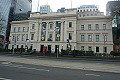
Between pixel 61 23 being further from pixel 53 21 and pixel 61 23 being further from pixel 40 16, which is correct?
pixel 40 16

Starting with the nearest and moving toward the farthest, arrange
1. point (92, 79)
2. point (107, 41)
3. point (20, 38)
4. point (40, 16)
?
1. point (92, 79)
2. point (107, 41)
3. point (40, 16)
4. point (20, 38)

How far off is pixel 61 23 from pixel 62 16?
9.04 ft

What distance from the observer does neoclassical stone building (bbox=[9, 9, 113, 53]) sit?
3247 cm

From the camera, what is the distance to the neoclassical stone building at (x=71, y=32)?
32.5m

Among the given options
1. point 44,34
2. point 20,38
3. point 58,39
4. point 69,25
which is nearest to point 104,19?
point 69,25

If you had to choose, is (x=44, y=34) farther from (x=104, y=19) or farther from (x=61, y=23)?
(x=104, y=19)

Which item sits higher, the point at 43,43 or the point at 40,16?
the point at 40,16

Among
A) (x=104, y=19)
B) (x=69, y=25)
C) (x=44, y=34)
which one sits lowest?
(x=44, y=34)

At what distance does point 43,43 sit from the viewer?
34.8 metres

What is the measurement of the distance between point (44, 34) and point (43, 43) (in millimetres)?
3723

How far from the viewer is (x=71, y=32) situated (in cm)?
3328

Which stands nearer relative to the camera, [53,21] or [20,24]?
[53,21]

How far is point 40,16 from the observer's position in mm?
36875

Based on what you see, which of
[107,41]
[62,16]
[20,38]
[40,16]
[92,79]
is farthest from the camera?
[20,38]
